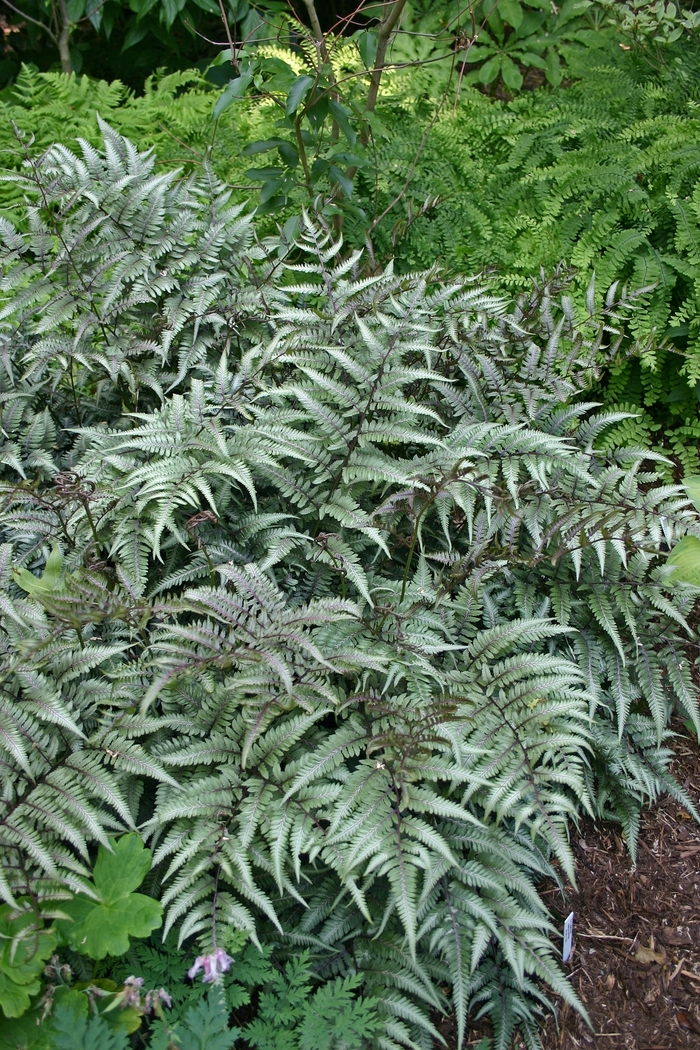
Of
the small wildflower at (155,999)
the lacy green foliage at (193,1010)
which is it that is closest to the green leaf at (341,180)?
the lacy green foliage at (193,1010)

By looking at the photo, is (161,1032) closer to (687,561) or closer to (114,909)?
(114,909)

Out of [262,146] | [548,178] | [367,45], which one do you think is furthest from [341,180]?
[548,178]

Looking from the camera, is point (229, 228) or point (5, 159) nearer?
point (229, 228)

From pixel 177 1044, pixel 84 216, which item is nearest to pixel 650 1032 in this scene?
pixel 177 1044

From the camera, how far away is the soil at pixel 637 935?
7.43ft

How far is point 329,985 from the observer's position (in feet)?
6.68

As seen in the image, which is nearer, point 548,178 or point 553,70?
point 548,178

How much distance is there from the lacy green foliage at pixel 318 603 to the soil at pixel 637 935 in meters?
0.16

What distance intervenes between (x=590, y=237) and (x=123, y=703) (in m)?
2.68

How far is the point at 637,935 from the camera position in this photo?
247cm

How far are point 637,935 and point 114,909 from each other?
1.52 metres

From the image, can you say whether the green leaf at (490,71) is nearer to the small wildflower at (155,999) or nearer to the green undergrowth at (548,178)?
the green undergrowth at (548,178)

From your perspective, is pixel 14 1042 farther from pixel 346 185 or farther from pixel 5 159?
pixel 5 159

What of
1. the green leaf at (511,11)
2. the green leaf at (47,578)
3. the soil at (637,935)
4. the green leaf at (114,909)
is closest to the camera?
the green leaf at (114,909)
